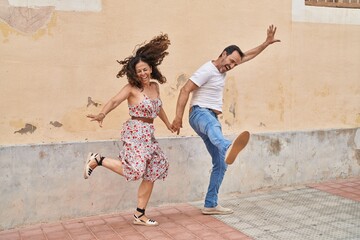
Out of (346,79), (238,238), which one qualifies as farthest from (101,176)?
(346,79)

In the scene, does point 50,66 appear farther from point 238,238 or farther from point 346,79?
point 346,79

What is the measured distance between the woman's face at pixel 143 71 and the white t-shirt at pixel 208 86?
493 mm

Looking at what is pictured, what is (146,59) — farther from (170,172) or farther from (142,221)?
(142,221)

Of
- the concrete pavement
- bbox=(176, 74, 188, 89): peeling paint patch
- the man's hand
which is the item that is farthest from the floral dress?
bbox=(176, 74, 188, 89): peeling paint patch

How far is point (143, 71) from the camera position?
176 inches

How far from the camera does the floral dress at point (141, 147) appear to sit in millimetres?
A: 4410

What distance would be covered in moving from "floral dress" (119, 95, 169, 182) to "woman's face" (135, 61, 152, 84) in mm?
178

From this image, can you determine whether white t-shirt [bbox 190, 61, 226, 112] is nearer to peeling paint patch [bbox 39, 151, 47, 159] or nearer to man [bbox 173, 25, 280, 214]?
man [bbox 173, 25, 280, 214]

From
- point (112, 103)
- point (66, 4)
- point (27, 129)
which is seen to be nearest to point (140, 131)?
point (112, 103)

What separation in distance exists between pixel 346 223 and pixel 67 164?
291 cm

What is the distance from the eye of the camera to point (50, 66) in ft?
15.7

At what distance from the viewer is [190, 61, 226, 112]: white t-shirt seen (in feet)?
15.5

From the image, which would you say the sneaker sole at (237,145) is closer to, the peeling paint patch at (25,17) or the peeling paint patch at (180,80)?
the peeling paint patch at (180,80)

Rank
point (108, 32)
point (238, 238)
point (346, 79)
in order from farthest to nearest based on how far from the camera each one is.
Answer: point (346, 79) < point (108, 32) < point (238, 238)
